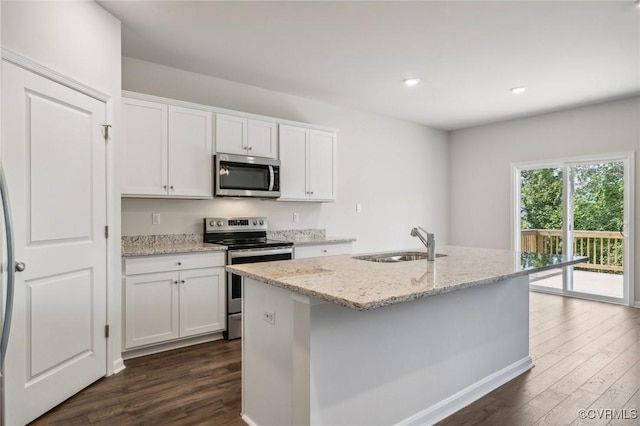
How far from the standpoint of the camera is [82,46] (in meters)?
2.48

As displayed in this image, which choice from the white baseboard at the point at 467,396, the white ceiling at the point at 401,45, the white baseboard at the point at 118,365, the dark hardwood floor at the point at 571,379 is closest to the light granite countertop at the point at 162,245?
the white baseboard at the point at 118,365

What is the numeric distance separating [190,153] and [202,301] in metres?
1.36

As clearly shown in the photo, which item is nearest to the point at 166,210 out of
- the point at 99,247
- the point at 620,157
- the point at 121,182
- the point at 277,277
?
the point at 121,182

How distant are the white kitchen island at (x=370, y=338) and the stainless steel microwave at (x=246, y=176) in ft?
5.32

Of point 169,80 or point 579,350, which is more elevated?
point 169,80

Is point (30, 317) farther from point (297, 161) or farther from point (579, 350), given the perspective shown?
point (579, 350)

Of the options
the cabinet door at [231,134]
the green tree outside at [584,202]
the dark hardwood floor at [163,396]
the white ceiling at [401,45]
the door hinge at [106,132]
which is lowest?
the dark hardwood floor at [163,396]

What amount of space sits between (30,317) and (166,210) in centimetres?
163

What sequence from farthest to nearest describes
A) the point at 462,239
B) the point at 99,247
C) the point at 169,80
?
the point at 462,239 → the point at 169,80 → the point at 99,247

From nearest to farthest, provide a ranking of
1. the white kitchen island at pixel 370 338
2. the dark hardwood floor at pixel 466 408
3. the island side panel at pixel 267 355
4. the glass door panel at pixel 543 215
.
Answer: the white kitchen island at pixel 370 338, the island side panel at pixel 267 355, the dark hardwood floor at pixel 466 408, the glass door panel at pixel 543 215

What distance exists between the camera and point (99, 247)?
8.49 ft

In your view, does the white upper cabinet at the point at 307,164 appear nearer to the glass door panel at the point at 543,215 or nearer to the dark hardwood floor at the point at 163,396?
the dark hardwood floor at the point at 163,396

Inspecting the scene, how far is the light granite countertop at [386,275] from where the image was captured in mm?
1452

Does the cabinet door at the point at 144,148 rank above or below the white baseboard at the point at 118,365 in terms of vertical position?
above
